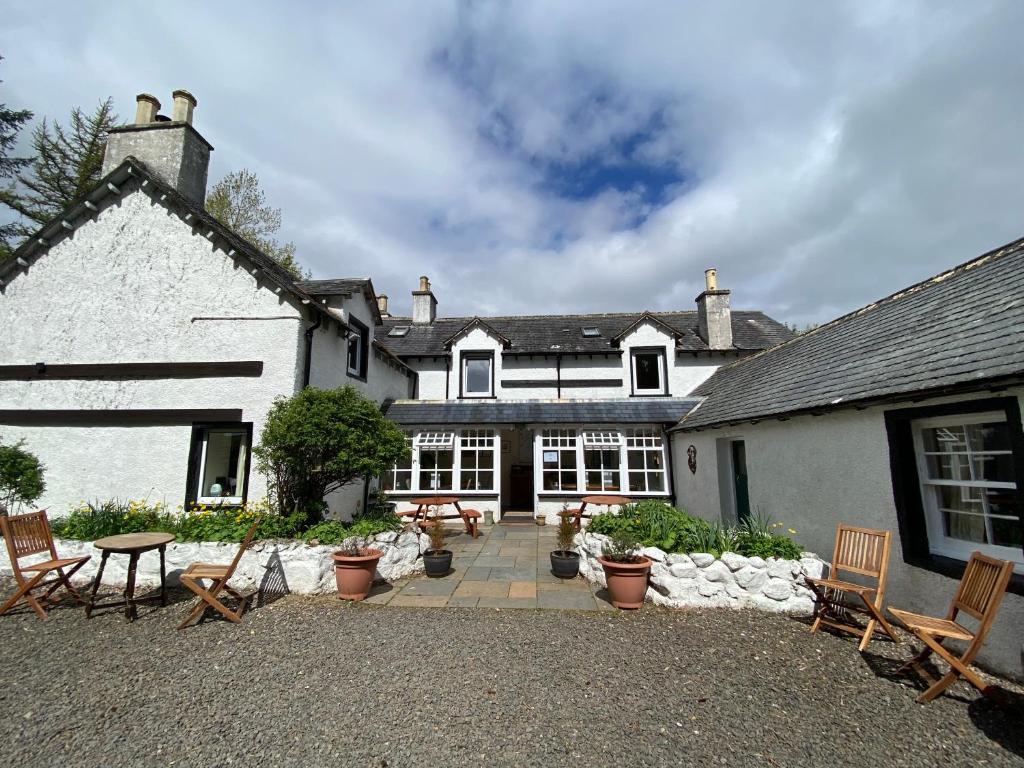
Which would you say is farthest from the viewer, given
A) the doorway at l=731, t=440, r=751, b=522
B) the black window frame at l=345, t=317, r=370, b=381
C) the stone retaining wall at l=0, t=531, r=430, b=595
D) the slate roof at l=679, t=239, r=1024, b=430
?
the black window frame at l=345, t=317, r=370, b=381

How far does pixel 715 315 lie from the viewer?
54.3 ft

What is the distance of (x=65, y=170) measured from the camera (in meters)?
19.8

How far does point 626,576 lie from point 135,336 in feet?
35.8

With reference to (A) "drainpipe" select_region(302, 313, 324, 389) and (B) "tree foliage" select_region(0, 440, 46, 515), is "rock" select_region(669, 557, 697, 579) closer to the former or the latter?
(A) "drainpipe" select_region(302, 313, 324, 389)

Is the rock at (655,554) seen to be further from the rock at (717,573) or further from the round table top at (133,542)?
the round table top at (133,542)

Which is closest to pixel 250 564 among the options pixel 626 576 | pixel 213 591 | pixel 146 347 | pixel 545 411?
pixel 213 591

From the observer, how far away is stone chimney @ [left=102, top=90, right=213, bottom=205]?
10547 millimetres

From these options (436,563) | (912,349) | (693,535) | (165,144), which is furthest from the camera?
(165,144)

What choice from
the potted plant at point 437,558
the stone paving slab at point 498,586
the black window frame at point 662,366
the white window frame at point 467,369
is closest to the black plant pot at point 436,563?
the potted plant at point 437,558

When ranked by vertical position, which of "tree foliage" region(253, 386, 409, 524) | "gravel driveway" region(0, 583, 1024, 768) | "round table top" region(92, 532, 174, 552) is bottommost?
"gravel driveway" region(0, 583, 1024, 768)

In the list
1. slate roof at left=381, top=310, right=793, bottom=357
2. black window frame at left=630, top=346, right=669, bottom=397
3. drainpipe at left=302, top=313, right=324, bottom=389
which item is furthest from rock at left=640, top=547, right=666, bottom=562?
slate roof at left=381, top=310, right=793, bottom=357

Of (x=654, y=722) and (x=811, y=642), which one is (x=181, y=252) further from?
(x=811, y=642)

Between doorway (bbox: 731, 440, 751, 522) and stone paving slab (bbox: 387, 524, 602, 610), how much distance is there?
4.69 metres

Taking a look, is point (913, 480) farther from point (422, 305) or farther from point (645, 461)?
point (422, 305)
